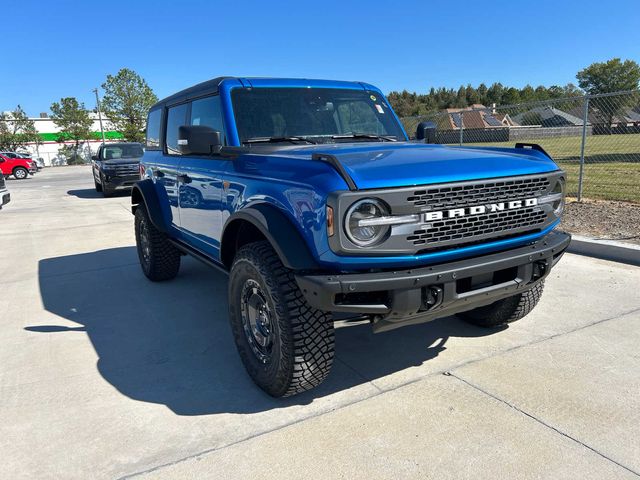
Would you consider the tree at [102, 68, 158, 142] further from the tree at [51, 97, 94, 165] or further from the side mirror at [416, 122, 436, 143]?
the side mirror at [416, 122, 436, 143]

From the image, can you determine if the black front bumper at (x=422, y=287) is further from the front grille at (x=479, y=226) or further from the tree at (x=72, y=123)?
the tree at (x=72, y=123)

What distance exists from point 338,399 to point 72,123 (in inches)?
2434

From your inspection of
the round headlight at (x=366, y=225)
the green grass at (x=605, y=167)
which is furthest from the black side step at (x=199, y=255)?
the green grass at (x=605, y=167)

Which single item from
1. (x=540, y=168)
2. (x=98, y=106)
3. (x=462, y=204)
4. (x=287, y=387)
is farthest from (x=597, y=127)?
(x=98, y=106)

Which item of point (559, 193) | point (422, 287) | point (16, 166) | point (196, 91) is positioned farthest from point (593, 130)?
point (16, 166)

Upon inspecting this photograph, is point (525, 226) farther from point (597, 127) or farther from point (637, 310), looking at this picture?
point (597, 127)

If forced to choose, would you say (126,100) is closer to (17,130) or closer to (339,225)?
(17,130)

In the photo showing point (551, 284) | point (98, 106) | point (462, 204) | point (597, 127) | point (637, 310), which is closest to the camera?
point (462, 204)

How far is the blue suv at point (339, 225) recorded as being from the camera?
2.38 meters

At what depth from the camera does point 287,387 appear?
2.75 meters

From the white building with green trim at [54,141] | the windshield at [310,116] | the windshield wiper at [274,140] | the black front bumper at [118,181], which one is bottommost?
the black front bumper at [118,181]

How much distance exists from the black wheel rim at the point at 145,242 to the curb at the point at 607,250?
17.2 ft

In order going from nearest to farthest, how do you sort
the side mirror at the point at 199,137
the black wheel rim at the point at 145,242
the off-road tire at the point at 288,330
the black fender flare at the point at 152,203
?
the off-road tire at the point at 288,330, the side mirror at the point at 199,137, the black fender flare at the point at 152,203, the black wheel rim at the point at 145,242

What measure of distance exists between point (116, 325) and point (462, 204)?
3215mm
